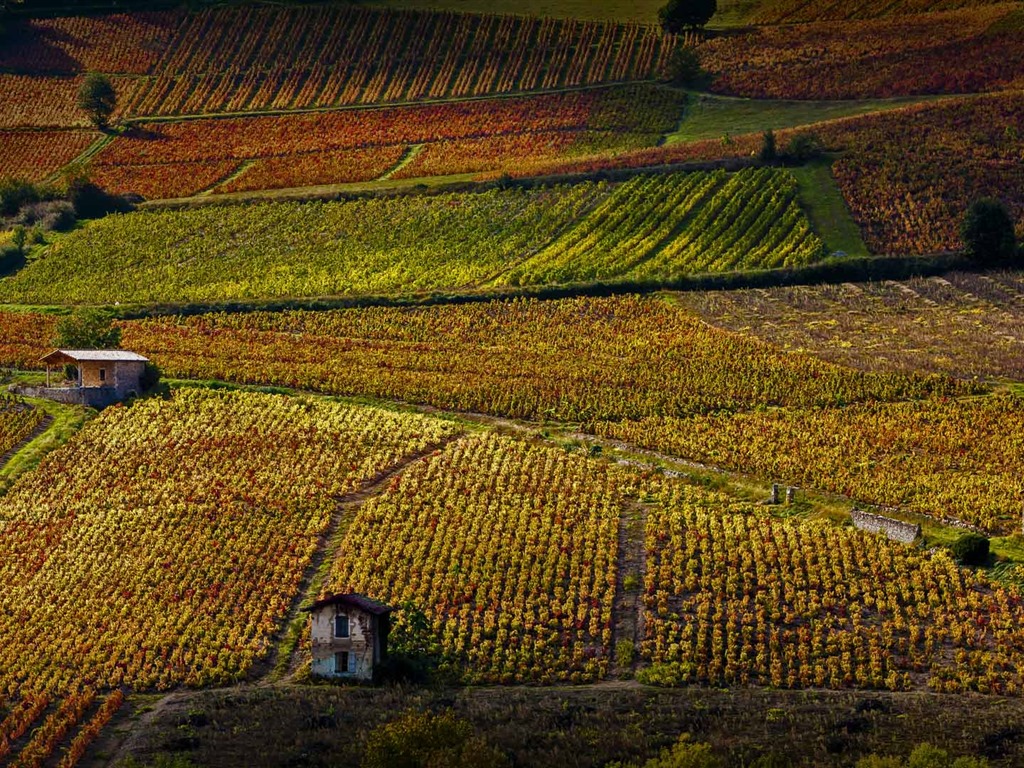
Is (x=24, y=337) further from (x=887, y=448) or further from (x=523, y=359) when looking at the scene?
(x=887, y=448)

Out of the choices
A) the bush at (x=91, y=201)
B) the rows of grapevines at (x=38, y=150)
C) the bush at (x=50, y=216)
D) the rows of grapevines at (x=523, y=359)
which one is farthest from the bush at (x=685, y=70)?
the bush at (x=50, y=216)

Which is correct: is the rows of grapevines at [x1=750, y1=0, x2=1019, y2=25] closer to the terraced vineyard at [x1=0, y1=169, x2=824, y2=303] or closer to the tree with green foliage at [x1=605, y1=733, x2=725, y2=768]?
the terraced vineyard at [x1=0, y1=169, x2=824, y2=303]

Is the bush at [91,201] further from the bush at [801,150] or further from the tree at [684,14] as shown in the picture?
the tree at [684,14]

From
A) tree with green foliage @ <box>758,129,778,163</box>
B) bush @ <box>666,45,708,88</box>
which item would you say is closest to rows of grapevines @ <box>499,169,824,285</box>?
tree with green foliage @ <box>758,129,778,163</box>

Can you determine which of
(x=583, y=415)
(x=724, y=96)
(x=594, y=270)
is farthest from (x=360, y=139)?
(x=583, y=415)

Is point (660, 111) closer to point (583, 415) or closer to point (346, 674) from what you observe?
point (583, 415)
